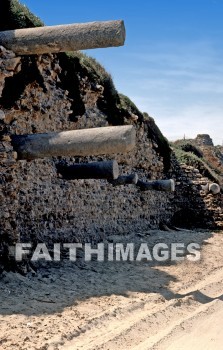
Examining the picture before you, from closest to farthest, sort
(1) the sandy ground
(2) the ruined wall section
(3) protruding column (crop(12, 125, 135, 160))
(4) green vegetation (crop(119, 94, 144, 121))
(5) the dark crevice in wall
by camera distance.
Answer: (1) the sandy ground < (3) protruding column (crop(12, 125, 135, 160)) < (2) the ruined wall section < (5) the dark crevice in wall < (4) green vegetation (crop(119, 94, 144, 121))

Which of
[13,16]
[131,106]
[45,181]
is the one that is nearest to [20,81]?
[13,16]

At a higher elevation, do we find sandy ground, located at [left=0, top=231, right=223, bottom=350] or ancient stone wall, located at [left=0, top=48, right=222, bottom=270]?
ancient stone wall, located at [left=0, top=48, right=222, bottom=270]

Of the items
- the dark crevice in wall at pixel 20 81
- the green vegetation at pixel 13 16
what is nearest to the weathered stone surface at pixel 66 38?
the dark crevice in wall at pixel 20 81

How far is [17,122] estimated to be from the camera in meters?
8.20

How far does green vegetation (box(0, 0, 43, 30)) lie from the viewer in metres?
8.72

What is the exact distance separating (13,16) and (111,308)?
18.6ft

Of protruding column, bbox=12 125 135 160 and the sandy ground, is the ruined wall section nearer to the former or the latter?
protruding column, bbox=12 125 135 160

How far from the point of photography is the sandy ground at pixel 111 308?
5.11 meters

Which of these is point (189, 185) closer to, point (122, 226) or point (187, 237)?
point (187, 237)

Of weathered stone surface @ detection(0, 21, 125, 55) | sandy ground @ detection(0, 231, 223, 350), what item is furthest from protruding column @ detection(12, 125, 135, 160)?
sandy ground @ detection(0, 231, 223, 350)

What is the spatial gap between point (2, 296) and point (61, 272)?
1911 millimetres

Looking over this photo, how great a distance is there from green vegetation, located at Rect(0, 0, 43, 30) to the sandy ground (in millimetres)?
4373

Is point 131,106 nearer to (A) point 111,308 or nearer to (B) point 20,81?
(B) point 20,81

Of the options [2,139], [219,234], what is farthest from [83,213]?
[219,234]
